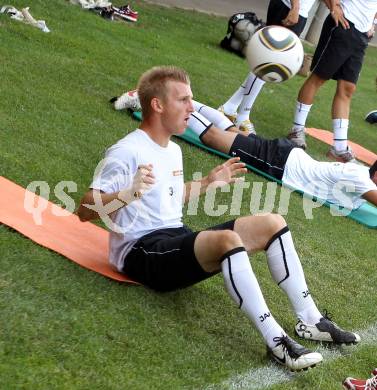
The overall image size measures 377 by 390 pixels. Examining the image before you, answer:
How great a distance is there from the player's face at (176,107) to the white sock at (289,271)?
0.72 metres

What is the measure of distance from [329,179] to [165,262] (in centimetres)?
263

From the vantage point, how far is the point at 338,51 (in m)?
7.04

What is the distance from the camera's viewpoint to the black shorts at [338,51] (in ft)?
23.1

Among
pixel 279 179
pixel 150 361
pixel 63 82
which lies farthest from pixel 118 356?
pixel 63 82

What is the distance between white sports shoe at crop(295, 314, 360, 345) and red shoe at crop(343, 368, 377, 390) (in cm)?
34

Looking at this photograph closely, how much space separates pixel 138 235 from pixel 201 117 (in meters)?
2.66

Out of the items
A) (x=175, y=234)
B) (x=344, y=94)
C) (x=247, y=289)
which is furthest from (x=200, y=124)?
(x=247, y=289)

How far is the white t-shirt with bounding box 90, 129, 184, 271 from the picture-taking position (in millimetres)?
3596

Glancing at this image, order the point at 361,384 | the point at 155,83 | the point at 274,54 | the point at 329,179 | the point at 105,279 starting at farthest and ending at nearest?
the point at 274,54 → the point at 329,179 → the point at 155,83 → the point at 105,279 → the point at 361,384

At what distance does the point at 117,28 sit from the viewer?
947cm

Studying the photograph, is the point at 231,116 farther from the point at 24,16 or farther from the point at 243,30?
the point at 243,30

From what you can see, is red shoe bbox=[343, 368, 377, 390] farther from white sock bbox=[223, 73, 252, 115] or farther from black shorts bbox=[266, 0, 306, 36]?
black shorts bbox=[266, 0, 306, 36]

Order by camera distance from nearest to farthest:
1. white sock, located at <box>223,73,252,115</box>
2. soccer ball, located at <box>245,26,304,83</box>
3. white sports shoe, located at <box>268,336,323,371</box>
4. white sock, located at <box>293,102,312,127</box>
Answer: white sports shoe, located at <box>268,336,323,371</box>
soccer ball, located at <box>245,26,304,83</box>
white sock, located at <box>223,73,252,115</box>
white sock, located at <box>293,102,312,127</box>

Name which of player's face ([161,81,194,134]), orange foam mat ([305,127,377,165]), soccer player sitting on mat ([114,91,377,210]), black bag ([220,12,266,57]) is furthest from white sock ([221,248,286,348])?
black bag ([220,12,266,57])
